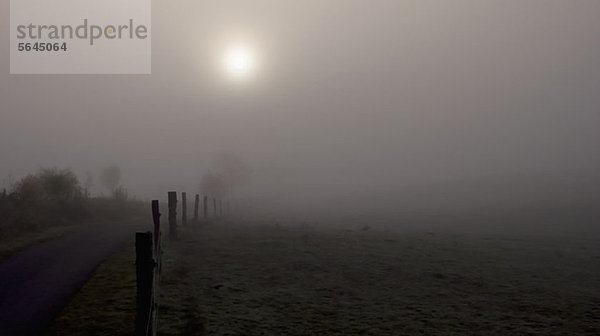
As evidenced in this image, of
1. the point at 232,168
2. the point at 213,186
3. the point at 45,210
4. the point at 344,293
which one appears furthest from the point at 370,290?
the point at 232,168

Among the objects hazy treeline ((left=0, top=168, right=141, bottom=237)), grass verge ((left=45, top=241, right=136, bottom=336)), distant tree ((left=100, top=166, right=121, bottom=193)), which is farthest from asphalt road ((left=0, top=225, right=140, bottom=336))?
distant tree ((left=100, top=166, right=121, bottom=193))

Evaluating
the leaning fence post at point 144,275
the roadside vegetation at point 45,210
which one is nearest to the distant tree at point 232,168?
the roadside vegetation at point 45,210

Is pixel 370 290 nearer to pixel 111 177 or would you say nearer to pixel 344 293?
pixel 344 293

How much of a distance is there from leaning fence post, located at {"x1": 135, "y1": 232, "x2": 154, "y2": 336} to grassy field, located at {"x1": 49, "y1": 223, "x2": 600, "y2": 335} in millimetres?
2974

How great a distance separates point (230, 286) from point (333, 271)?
5.39 meters

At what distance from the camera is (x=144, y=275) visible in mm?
7332

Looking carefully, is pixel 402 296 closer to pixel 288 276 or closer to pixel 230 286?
pixel 288 276

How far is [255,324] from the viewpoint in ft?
37.4

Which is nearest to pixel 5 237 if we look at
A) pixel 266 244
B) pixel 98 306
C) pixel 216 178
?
pixel 266 244

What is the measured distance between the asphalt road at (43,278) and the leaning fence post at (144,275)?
4.00 metres

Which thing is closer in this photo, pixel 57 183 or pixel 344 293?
pixel 344 293

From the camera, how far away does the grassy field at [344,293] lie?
11.4m

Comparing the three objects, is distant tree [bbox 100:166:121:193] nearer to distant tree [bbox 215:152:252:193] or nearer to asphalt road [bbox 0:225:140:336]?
distant tree [bbox 215:152:252:193]

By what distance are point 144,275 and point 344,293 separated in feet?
30.2
